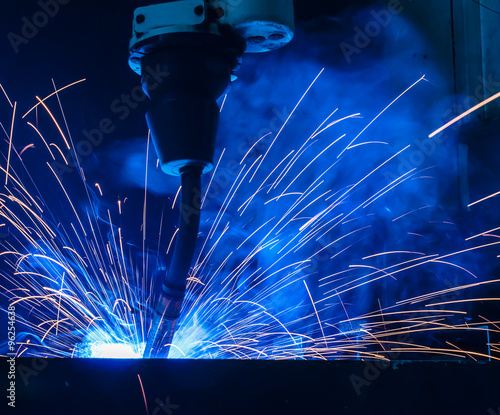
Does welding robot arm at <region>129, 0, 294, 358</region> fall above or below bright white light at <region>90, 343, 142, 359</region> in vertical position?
above

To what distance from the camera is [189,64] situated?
2.59 feet

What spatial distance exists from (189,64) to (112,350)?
3.44ft

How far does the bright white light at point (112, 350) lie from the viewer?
1.53 meters

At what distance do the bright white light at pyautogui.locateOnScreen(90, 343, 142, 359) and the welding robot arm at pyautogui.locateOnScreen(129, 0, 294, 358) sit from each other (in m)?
0.79

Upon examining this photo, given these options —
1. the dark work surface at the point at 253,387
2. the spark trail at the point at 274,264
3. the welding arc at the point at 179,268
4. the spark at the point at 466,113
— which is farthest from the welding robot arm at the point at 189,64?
the spark at the point at 466,113

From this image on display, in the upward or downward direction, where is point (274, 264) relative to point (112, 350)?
upward

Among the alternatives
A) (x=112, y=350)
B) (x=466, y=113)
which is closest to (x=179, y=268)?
(x=112, y=350)

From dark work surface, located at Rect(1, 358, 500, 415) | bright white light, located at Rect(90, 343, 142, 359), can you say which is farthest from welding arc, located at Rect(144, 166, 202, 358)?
bright white light, located at Rect(90, 343, 142, 359)

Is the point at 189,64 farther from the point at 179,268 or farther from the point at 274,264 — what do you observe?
the point at 274,264

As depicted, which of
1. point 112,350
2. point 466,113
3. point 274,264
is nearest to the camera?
point 112,350

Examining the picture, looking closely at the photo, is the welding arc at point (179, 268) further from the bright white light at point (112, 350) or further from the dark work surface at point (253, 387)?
the bright white light at point (112, 350)

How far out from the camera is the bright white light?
1.53m

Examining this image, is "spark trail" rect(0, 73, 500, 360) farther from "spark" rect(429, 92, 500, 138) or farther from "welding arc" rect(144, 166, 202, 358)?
"welding arc" rect(144, 166, 202, 358)

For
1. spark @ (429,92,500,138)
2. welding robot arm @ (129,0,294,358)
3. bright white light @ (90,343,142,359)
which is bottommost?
bright white light @ (90,343,142,359)
